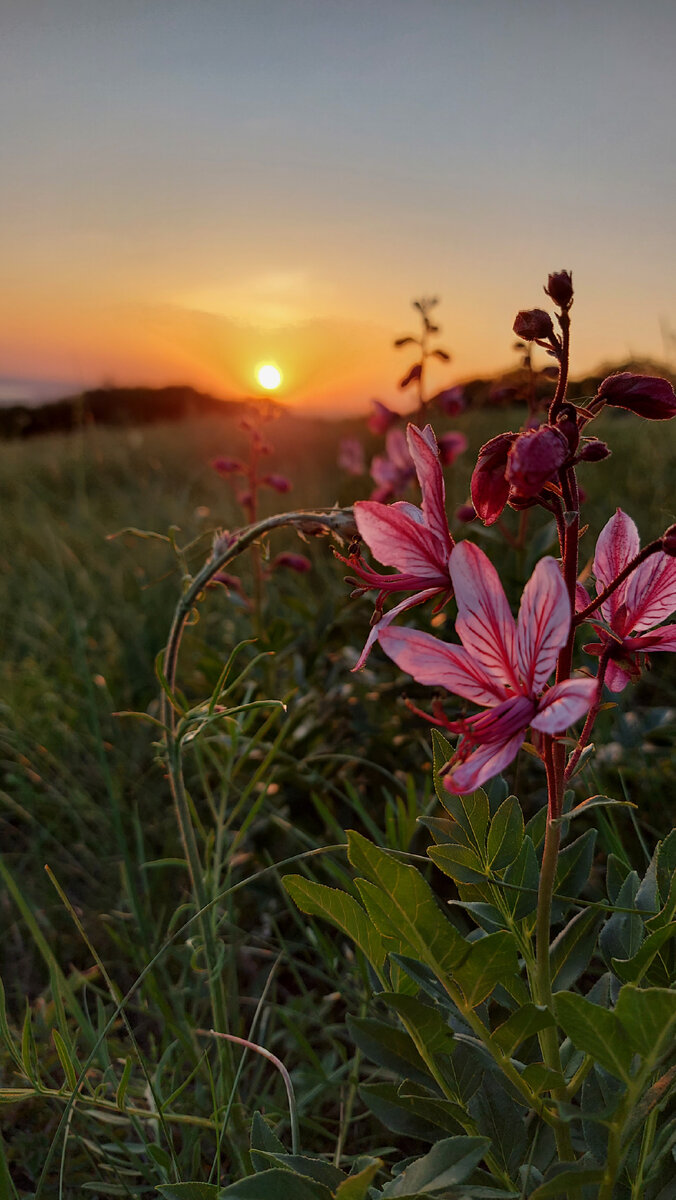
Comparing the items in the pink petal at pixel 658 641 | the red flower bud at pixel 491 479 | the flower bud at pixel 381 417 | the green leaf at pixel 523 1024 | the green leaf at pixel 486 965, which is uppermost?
the flower bud at pixel 381 417

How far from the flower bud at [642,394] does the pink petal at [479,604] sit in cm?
22

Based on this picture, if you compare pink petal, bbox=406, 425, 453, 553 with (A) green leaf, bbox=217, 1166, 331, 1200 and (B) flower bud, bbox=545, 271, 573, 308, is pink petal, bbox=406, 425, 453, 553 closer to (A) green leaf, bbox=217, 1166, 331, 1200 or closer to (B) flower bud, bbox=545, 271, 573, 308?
(B) flower bud, bbox=545, 271, 573, 308

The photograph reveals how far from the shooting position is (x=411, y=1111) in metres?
0.95

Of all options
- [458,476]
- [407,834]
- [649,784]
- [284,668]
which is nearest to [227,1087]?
[407,834]

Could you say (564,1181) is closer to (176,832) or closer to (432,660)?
(432,660)

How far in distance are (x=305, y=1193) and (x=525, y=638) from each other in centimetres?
54

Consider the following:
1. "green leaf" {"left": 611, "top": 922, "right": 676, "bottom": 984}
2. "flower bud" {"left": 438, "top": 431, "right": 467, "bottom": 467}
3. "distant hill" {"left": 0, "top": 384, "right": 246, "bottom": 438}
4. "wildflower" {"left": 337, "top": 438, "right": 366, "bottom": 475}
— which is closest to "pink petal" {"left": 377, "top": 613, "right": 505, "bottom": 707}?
"green leaf" {"left": 611, "top": 922, "right": 676, "bottom": 984}

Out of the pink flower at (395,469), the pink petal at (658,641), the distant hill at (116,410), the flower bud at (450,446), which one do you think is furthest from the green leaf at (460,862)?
the distant hill at (116,410)

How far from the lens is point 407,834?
1.43 m

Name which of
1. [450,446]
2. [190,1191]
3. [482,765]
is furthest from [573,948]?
[450,446]

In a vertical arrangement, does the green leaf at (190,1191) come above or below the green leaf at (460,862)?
below

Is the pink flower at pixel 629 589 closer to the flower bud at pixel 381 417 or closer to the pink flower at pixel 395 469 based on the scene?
the pink flower at pixel 395 469

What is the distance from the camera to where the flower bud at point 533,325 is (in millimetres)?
898

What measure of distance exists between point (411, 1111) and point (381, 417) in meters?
2.42
